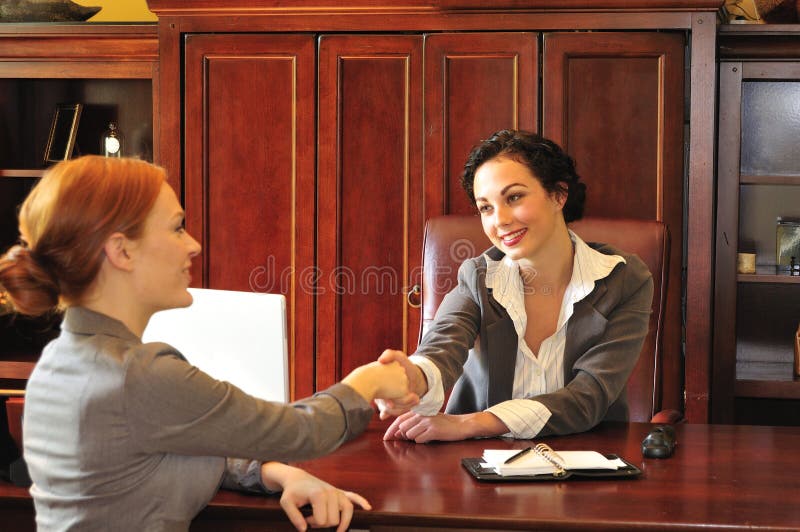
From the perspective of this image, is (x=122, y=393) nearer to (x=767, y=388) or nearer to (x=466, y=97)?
(x=466, y=97)

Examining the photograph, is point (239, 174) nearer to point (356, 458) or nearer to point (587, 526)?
point (356, 458)

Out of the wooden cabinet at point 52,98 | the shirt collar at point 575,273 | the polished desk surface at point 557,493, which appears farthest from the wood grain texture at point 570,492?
the wooden cabinet at point 52,98

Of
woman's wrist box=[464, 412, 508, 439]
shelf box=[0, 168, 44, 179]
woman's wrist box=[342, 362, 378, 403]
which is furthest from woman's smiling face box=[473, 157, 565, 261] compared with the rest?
shelf box=[0, 168, 44, 179]

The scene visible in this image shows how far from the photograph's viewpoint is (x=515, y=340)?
2164 mm

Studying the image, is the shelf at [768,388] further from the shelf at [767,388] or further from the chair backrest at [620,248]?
the chair backrest at [620,248]

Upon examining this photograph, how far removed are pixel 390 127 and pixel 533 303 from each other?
102 cm

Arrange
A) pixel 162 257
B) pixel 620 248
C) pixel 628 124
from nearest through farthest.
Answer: pixel 162 257, pixel 620 248, pixel 628 124

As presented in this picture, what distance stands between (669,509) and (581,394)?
0.56 meters

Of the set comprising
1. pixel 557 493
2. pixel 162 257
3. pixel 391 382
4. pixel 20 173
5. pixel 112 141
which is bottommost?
pixel 557 493

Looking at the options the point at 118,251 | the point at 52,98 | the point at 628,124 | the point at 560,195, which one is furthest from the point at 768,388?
the point at 52,98

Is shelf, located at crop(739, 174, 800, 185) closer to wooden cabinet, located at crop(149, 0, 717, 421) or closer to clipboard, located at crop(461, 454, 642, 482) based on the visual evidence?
wooden cabinet, located at crop(149, 0, 717, 421)

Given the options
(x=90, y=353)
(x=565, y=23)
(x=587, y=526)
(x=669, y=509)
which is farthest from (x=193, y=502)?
(x=565, y=23)

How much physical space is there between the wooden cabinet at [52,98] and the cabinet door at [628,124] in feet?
4.42

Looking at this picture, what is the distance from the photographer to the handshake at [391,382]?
5.22 feet
